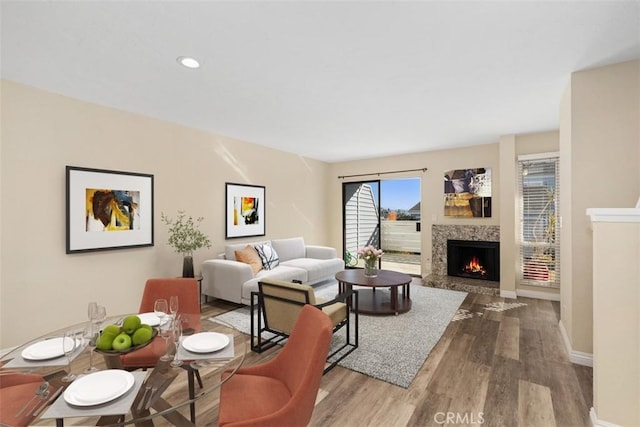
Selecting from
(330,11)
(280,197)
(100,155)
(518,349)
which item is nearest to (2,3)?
(100,155)

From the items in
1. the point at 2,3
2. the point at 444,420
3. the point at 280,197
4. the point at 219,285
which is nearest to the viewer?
the point at 2,3

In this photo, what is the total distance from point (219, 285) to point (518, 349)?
3643 mm

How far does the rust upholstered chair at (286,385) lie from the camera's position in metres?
1.23

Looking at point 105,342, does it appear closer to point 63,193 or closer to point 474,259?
point 63,193

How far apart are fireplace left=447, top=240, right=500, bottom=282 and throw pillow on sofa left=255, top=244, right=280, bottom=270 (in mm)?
3285

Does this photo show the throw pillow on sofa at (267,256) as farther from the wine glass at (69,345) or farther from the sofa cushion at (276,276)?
the wine glass at (69,345)

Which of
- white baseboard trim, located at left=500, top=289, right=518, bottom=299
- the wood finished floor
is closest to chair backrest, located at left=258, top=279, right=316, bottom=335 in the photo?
the wood finished floor

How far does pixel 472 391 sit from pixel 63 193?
14.0ft

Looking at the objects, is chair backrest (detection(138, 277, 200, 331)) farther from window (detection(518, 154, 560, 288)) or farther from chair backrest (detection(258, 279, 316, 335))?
window (detection(518, 154, 560, 288))

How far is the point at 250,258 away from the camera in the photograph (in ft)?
14.6

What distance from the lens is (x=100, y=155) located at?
3352 mm

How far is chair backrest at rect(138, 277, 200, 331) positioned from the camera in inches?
91.9

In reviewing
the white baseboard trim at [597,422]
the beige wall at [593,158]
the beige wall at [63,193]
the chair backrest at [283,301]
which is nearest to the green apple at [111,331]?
the chair backrest at [283,301]

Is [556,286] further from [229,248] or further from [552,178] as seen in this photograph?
[229,248]
